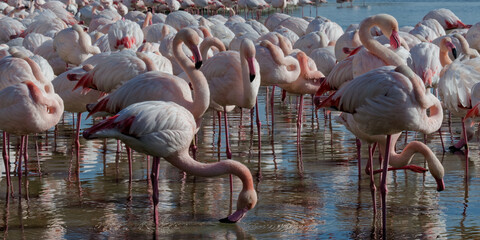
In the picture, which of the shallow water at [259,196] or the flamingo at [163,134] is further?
the shallow water at [259,196]

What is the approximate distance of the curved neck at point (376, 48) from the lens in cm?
632

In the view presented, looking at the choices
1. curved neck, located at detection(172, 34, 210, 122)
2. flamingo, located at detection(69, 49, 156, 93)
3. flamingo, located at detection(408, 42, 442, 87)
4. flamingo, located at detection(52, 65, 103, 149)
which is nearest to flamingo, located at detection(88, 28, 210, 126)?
curved neck, located at detection(172, 34, 210, 122)

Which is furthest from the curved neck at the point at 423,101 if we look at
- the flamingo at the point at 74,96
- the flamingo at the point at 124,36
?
the flamingo at the point at 124,36

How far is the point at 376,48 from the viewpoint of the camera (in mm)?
6340

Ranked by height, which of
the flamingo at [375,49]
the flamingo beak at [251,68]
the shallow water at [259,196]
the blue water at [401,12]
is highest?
the blue water at [401,12]

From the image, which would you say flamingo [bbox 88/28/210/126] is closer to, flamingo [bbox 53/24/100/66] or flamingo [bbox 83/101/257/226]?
flamingo [bbox 83/101/257/226]

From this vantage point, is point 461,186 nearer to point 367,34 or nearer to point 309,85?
point 367,34

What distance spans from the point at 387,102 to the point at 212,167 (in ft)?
4.02

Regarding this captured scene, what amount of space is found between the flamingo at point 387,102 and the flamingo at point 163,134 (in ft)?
2.78

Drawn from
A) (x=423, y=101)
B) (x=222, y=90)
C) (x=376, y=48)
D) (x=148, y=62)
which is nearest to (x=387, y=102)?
(x=423, y=101)

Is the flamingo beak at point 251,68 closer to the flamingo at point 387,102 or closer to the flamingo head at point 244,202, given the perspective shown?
the flamingo at point 387,102

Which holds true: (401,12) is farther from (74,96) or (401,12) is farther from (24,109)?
(24,109)

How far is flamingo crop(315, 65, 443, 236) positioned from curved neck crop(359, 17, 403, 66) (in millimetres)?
866

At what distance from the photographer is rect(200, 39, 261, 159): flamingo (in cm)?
674
